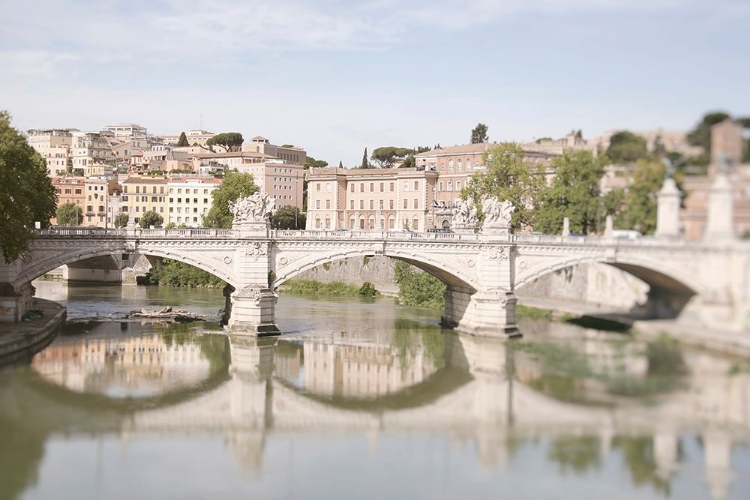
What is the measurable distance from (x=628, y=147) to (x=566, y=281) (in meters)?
8.35

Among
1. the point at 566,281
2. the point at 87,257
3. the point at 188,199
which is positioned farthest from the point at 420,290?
the point at 188,199

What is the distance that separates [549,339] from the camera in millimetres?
14336

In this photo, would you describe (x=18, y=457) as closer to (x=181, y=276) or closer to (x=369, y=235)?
(x=369, y=235)

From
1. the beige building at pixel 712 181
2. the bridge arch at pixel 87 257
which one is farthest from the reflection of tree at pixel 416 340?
the beige building at pixel 712 181

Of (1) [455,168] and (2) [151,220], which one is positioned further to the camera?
(2) [151,220]

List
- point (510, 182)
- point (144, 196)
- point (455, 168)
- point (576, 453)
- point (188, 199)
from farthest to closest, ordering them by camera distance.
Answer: point (144, 196) → point (188, 199) → point (455, 168) → point (510, 182) → point (576, 453)

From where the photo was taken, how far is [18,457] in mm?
9773

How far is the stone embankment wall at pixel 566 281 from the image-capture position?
12234 millimetres

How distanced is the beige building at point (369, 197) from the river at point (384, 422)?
65.4 ft

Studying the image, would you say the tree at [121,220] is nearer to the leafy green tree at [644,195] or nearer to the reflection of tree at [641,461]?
the leafy green tree at [644,195]

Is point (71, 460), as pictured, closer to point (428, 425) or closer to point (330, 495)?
point (330, 495)

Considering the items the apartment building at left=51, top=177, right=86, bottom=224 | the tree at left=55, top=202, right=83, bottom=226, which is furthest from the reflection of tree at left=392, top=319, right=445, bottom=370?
the apartment building at left=51, top=177, right=86, bottom=224

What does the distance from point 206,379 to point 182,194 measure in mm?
26242

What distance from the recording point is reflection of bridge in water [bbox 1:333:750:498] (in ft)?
29.2
